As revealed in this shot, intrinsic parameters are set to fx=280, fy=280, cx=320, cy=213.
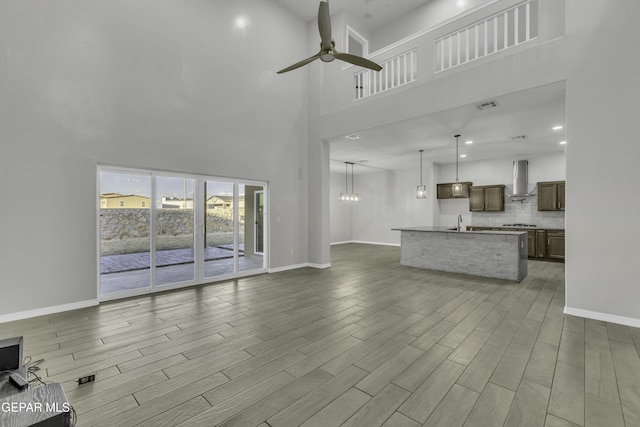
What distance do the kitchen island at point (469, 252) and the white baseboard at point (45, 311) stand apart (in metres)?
6.16

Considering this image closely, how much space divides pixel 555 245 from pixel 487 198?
7.10 feet

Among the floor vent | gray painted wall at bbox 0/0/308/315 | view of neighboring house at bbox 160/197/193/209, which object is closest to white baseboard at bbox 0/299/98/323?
gray painted wall at bbox 0/0/308/315

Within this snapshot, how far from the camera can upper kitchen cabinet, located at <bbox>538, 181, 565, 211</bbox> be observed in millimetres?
7582

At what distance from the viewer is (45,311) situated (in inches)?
145

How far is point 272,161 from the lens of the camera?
6250 mm

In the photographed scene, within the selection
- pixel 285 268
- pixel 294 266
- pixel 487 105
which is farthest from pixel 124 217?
pixel 487 105

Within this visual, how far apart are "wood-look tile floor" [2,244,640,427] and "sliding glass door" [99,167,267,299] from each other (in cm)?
94

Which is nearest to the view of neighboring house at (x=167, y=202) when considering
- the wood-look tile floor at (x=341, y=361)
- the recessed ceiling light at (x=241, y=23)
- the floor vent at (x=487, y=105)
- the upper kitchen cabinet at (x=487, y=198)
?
the wood-look tile floor at (x=341, y=361)

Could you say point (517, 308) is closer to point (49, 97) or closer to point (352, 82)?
point (352, 82)

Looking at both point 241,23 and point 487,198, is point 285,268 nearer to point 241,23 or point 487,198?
point 241,23

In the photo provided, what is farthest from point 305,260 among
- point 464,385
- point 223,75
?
point 464,385

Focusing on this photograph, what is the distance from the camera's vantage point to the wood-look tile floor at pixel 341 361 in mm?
1837

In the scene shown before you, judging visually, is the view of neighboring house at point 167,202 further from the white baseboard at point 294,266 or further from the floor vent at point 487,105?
the floor vent at point 487,105

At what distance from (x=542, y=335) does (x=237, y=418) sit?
123 inches
